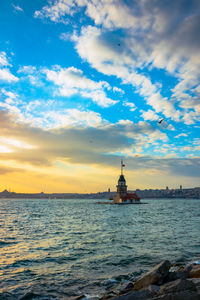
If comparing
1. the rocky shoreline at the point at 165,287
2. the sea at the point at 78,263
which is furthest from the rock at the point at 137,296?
the sea at the point at 78,263

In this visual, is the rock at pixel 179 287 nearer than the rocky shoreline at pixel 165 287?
No

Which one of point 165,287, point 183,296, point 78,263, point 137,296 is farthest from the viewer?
point 78,263

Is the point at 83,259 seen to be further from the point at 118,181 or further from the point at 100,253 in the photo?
the point at 118,181

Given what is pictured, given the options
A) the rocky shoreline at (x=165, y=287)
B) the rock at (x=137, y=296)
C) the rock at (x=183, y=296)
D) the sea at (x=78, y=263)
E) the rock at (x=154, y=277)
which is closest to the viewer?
the rock at (x=183, y=296)

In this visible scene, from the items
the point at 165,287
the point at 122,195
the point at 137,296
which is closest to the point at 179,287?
the point at 165,287

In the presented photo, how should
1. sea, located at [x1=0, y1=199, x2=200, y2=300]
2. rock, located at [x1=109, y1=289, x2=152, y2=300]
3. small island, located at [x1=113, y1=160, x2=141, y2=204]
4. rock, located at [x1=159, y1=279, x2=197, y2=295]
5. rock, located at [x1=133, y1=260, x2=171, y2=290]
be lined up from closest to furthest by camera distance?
rock, located at [x1=159, y1=279, x2=197, y2=295] < rock, located at [x1=109, y1=289, x2=152, y2=300] < rock, located at [x1=133, y1=260, x2=171, y2=290] < sea, located at [x1=0, y1=199, x2=200, y2=300] < small island, located at [x1=113, y1=160, x2=141, y2=204]

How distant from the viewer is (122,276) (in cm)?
1456

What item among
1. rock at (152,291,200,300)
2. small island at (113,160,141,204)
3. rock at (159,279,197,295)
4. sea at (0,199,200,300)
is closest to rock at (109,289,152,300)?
rock at (159,279,197,295)

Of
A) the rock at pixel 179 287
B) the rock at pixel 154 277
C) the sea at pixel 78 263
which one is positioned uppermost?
the rock at pixel 179 287

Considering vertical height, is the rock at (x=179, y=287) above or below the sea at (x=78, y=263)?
above

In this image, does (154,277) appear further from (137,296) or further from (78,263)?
(78,263)

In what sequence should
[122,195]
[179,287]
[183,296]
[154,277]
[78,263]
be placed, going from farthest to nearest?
[122,195]
[78,263]
[154,277]
[179,287]
[183,296]

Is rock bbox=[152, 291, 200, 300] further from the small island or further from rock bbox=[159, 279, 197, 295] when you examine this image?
the small island

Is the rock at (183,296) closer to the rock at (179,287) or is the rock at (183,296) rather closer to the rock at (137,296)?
the rock at (179,287)
